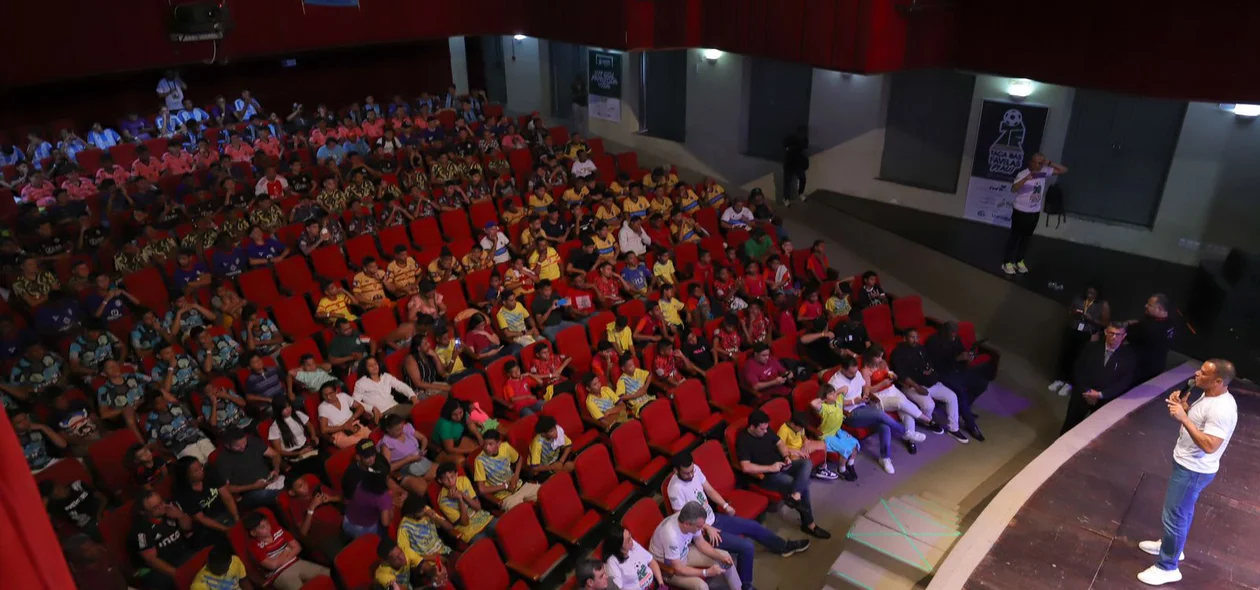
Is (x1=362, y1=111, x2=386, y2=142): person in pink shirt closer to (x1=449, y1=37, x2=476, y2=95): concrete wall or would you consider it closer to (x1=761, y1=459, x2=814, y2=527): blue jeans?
(x1=449, y1=37, x2=476, y2=95): concrete wall

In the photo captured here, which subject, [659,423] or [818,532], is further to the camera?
[659,423]

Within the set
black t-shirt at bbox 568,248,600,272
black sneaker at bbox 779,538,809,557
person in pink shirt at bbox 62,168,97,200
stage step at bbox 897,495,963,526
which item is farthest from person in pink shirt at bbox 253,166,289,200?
stage step at bbox 897,495,963,526

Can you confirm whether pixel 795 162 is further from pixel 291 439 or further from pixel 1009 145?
pixel 291 439

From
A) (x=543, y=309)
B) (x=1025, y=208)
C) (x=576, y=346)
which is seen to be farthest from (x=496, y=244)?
(x=1025, y=208)

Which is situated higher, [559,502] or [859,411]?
[559,502]

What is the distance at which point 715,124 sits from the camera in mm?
12375

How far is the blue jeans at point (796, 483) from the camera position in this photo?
5730mm

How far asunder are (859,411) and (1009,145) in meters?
5.05

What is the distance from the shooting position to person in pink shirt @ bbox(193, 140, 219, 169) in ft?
31.5

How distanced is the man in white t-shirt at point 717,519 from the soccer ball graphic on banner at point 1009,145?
254 inches

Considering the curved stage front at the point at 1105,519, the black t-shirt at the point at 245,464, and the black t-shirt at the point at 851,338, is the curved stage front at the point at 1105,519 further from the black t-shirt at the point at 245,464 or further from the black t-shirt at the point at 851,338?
the black t-shirt at the point at 245,464

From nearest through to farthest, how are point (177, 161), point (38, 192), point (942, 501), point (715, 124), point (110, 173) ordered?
1. point (942, 501)
2. point (38, 192)
3. point (110, 173)
4. point (177, 161)
5. point (715, 124)

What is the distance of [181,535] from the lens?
4.79 metres

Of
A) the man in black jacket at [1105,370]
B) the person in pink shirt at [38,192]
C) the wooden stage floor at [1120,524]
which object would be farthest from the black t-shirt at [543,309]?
the person in pink shirt at [38,192]
